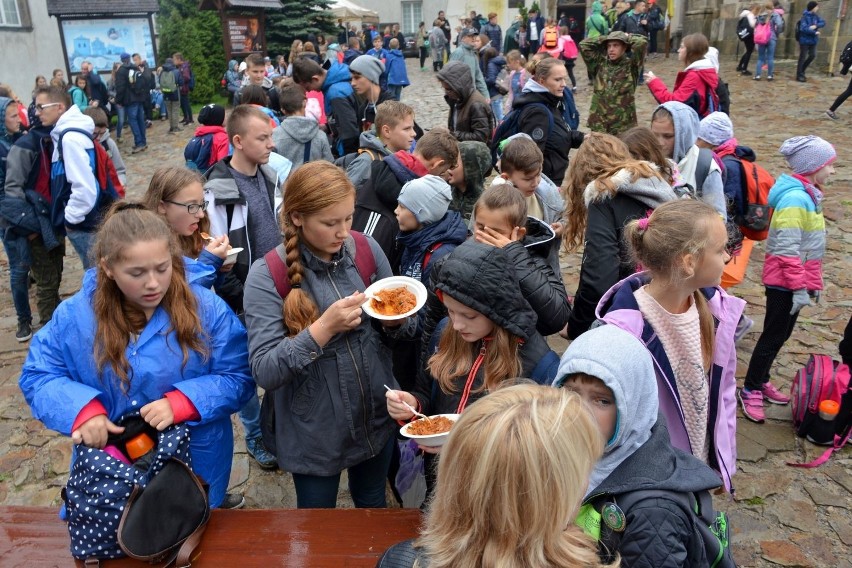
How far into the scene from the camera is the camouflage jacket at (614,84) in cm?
760

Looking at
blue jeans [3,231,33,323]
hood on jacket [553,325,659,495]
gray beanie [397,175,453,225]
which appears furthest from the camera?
blue jeans [3,231,33,323]

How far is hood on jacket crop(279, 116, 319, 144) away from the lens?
583cm

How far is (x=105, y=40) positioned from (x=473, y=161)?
20.4 metres

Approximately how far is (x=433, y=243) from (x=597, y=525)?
6.53 feet

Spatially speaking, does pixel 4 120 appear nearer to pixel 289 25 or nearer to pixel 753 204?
pixel 753 204

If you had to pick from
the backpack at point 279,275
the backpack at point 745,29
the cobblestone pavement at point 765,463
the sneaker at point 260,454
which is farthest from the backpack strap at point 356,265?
the backpack at point 745,29

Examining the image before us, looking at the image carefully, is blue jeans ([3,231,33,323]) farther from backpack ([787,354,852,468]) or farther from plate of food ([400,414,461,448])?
backpack ([787,354,852,468])

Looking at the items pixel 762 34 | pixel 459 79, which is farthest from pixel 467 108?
pixel 762 34

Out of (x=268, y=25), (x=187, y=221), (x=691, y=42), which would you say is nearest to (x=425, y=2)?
(x=268, y=25)

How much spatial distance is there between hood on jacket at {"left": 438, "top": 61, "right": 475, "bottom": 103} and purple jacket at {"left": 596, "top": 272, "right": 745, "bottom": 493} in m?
4.50

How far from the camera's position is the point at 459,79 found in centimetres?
685

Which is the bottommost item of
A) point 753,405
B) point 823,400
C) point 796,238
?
point 753,405

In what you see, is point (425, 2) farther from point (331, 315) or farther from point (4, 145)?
point (331, 315)

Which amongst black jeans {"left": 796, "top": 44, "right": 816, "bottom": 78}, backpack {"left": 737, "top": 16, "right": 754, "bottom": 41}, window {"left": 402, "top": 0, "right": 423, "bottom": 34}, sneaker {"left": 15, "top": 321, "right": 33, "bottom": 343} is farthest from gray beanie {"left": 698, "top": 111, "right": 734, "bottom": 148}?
window {"left": 402, "top": 0, "right": 423, "bottom": 34}
